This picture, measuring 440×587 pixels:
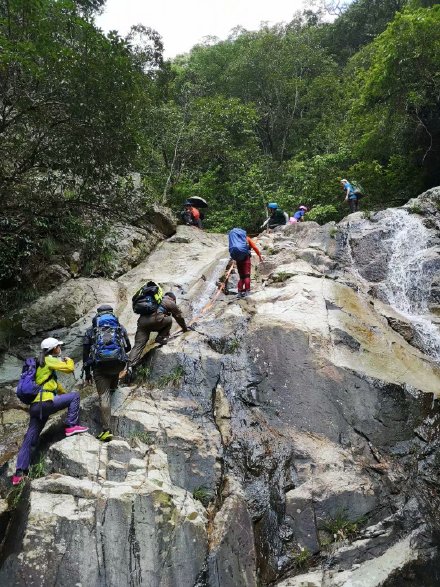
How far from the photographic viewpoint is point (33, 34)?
9953 mm

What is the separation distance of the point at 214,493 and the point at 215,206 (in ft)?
65.0

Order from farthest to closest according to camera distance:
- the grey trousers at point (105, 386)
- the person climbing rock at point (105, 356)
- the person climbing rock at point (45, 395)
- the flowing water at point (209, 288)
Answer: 1. the flowing water at point (209, 288)
2. the person climbing rock at point (105, 356)
3. the grey trousers at point (105, 386)
4. the person climbing rock at point (45, 395)

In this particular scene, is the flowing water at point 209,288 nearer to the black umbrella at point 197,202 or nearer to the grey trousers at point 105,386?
the grey trousers at point 105,386

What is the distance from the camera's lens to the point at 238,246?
11.0 m

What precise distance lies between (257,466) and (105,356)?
9.51ft

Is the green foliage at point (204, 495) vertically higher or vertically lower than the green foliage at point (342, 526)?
higher

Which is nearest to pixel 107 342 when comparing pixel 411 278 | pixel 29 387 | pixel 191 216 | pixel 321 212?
pixel 29 387

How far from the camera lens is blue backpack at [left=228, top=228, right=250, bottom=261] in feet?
36.3

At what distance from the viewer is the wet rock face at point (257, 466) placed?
5828mm

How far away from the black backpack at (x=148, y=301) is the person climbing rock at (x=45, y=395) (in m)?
1.96

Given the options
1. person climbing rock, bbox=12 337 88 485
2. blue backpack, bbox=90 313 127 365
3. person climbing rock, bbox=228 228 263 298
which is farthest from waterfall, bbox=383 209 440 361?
person climbing rock, bbox=12 337 88 485

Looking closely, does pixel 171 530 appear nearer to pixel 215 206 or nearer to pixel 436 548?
pixel 436 548

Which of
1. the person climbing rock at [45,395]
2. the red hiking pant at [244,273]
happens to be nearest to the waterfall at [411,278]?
the red hiking pant at [244,273]

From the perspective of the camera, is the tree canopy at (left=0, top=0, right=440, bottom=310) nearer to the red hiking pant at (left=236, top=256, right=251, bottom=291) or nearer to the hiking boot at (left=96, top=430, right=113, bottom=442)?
the red hiking pant at (left=236, top=256, right=251, bottom=291)
